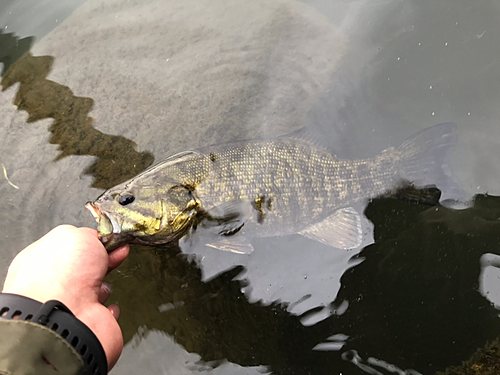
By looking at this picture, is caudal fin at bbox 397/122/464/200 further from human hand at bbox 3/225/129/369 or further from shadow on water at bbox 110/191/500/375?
human hand at bbox 3/225/129/369

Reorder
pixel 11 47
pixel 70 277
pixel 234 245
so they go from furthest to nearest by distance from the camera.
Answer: pixel 11 47, pixel 234 245, pixel 70 277

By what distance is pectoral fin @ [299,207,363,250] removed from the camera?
3.24 meters

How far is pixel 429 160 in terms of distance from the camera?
3174mm

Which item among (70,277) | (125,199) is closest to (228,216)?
(125,199)

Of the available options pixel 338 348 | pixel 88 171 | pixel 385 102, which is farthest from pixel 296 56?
pixel 338 348

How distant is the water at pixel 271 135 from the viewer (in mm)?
3025

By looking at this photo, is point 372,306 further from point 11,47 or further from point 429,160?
point 11,47

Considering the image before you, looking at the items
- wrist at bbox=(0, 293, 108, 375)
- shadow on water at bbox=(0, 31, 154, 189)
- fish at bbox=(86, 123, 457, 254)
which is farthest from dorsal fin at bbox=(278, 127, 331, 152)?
wrist at bbox=(0, 293, 108, 375)

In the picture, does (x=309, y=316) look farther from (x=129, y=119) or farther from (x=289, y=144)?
(x=129, y=119)

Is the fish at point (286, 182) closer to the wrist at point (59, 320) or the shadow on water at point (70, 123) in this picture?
the shadow on water at point (70, 123)

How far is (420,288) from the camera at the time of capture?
10.2 feet

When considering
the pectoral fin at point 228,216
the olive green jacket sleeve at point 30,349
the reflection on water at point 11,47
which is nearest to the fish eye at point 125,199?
the pectoral fin at point 228,216

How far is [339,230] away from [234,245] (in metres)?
1.03

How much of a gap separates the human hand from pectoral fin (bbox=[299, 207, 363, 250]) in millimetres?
1941
